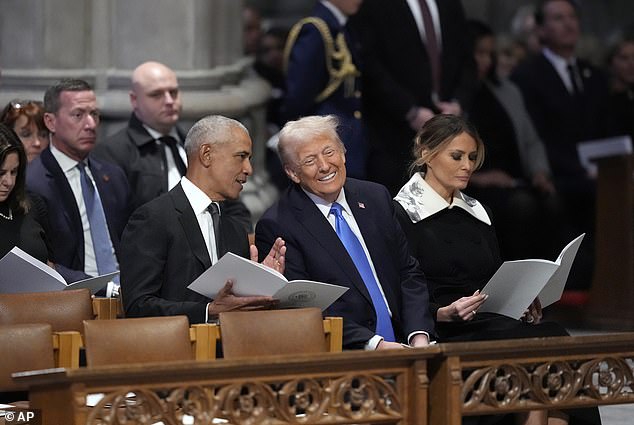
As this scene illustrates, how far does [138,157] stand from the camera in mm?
9188

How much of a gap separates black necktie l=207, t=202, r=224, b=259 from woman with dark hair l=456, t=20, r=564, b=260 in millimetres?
3873

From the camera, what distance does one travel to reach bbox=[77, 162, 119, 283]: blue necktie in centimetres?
866

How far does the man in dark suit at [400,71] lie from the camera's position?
1053 centimetres

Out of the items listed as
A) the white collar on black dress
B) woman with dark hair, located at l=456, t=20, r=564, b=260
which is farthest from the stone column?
the white collar on black dress

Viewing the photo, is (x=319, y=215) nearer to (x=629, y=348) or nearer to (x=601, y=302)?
(x=629, y=348)

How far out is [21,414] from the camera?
249 inches

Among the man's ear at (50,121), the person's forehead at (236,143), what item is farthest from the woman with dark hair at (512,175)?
the person's forehead at (236,143)

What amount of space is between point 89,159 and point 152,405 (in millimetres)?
3150

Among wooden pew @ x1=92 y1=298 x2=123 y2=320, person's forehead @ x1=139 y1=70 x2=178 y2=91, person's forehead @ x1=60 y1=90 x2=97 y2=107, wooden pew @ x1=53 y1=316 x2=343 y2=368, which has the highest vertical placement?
person's forehead @ x1=139 y1=70 x2=178 y2=91

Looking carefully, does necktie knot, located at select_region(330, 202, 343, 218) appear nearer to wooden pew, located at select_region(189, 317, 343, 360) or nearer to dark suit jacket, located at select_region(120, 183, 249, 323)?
dark suit jacket, located at select_region(120, 183, 249, 323)

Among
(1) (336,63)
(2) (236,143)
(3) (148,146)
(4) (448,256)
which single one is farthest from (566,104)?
(2) (236,143)

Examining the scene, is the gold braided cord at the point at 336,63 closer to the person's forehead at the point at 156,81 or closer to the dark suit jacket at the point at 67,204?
the person's forehead at the point at 156,81

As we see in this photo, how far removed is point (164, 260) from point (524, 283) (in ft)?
5.00

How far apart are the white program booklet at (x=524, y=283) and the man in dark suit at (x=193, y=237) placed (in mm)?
942
